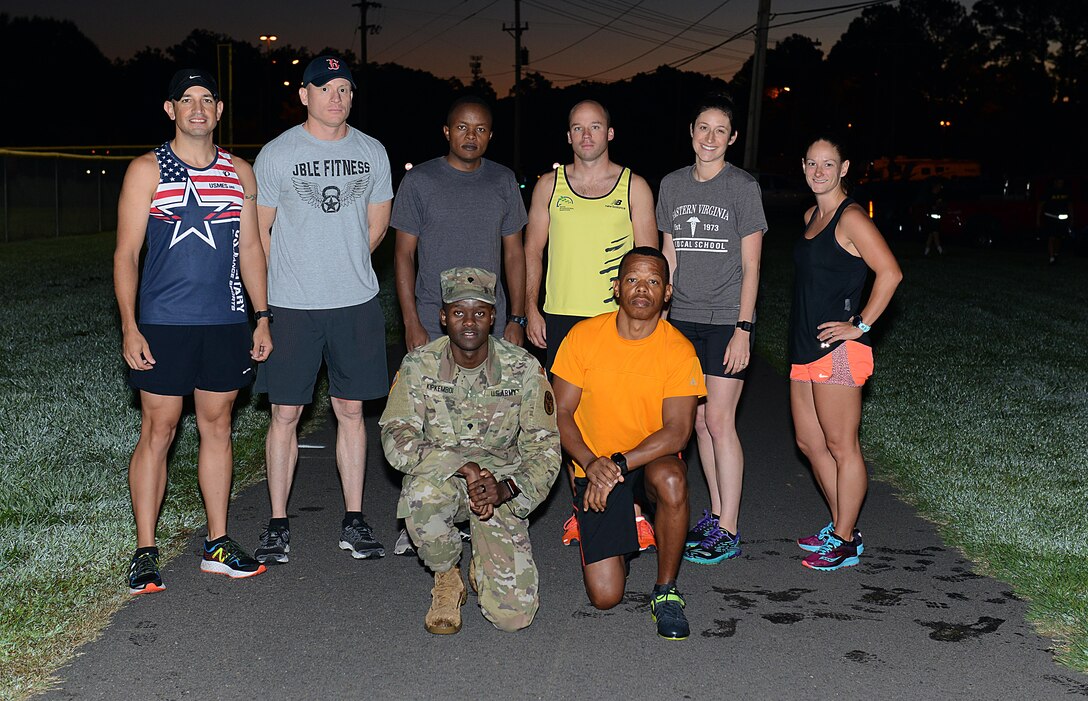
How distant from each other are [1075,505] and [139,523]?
5.27 meters

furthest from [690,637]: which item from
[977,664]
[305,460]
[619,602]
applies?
[305,460]

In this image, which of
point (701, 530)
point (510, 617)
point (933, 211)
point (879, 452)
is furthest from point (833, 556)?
point (933, 211)

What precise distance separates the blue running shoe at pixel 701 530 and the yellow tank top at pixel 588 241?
1.24m

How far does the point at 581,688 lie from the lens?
429cm

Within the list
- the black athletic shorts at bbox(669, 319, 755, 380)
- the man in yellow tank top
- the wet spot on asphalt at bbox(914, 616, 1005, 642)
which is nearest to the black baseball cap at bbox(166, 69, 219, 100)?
the man in yellow tank top

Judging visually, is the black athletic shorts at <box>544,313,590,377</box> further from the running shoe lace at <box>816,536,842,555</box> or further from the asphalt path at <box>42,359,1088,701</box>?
the running shoe lace at <box>816,536,842,555</box>

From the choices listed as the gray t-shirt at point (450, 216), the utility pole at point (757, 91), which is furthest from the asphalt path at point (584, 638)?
the utility pole at point (757, 91)

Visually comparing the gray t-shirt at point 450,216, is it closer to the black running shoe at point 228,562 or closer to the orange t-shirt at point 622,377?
the orange t-shirt at point 622,377

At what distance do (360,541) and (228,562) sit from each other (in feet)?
2.26

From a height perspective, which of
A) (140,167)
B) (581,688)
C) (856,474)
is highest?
(140,167)

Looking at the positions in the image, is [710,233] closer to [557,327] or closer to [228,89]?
[557,327]

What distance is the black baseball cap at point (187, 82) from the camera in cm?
508

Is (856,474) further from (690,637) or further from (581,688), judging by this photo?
(581,688)

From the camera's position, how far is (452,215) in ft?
19.5
